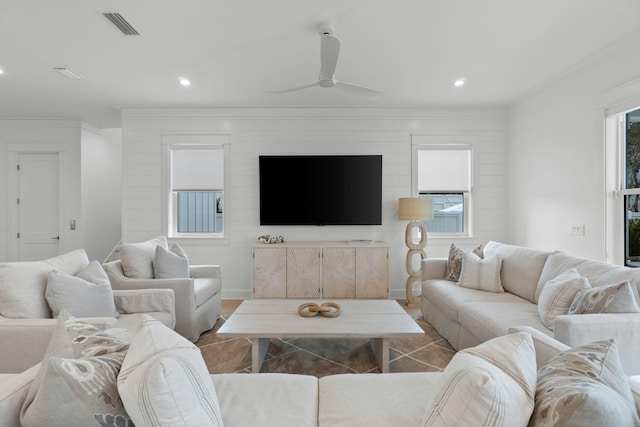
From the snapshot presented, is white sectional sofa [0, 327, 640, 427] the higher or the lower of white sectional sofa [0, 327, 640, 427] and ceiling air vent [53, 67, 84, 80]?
the lower

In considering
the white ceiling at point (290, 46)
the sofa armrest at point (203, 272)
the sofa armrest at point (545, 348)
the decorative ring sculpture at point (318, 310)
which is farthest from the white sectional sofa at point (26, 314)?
the sofa armrest at point (545, 348)

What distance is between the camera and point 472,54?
3.12 metres

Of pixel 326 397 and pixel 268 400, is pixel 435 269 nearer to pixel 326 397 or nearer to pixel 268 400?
pixel 326 397

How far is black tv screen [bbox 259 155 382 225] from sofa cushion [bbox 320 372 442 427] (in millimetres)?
3169

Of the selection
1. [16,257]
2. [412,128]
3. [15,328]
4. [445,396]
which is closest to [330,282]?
[412,128]

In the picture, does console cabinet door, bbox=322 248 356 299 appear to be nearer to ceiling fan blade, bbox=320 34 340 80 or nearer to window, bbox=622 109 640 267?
ceiling fan blade, bbox=320 34 340 80

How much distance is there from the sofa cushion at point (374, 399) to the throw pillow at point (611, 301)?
3.83ft

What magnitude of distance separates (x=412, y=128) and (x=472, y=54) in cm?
165

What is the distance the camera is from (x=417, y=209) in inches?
171

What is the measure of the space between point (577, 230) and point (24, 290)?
4.61 m

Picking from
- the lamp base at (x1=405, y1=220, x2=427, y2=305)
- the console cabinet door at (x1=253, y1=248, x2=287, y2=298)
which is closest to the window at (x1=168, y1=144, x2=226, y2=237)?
the console cabinet door at (x1=253, y1=248, x2=287, y2=298)

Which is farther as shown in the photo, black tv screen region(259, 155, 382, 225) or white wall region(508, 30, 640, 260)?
black tv screen region(259, 155, 382, 225)

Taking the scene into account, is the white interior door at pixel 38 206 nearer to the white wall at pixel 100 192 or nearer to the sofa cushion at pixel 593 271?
the white wall at pixel 100 192

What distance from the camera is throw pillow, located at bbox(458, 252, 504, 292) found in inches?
127
